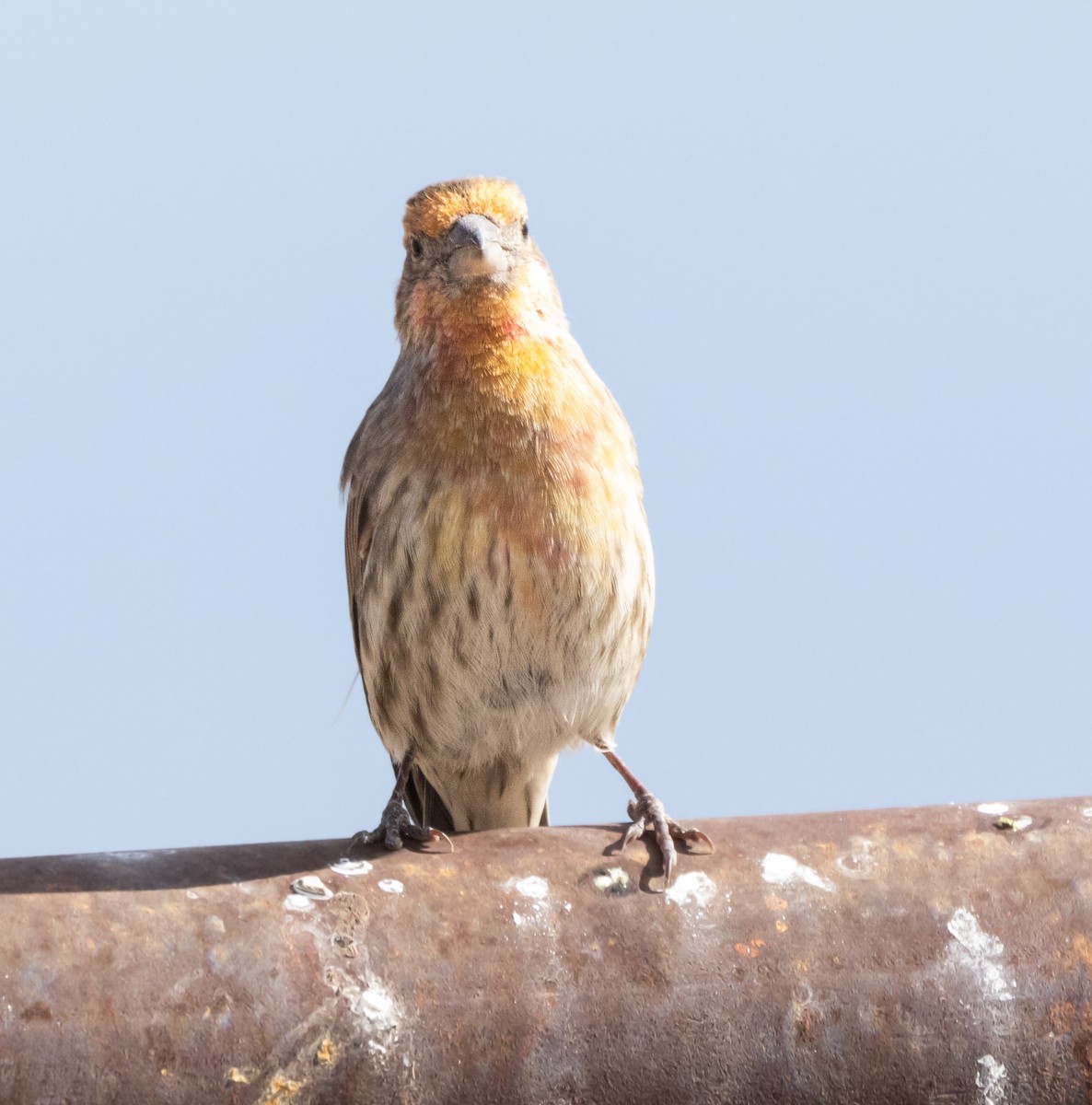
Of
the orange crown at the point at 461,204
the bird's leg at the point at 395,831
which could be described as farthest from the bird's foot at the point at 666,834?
the orange crown at the point at 461,204

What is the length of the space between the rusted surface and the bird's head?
249 centimetres

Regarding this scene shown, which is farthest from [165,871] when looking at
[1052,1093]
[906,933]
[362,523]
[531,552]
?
[362,523]

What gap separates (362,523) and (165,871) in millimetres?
2393

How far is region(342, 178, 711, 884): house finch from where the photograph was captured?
5.15 meters

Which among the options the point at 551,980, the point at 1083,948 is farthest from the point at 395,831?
the point at 1083,948

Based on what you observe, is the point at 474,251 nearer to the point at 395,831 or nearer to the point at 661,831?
the point at 395,831

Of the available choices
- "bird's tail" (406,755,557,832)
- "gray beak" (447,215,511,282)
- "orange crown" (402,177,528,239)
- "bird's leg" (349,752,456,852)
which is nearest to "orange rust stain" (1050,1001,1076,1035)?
"bird's leg" (349,752,456,852)

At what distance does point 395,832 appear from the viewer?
15.7ft

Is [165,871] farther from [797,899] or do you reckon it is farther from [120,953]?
[797,899]

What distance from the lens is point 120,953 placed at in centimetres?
295

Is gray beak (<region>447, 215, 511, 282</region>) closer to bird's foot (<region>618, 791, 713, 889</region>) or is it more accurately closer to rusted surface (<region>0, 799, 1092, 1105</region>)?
bird's foot (<region>618, 791, 713, 889</region>)

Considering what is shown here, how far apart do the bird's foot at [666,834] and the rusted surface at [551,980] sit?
0.08 meters

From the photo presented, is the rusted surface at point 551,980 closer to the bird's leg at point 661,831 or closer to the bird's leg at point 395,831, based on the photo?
the bird's leg at point 661,831

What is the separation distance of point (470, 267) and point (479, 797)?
189cm
